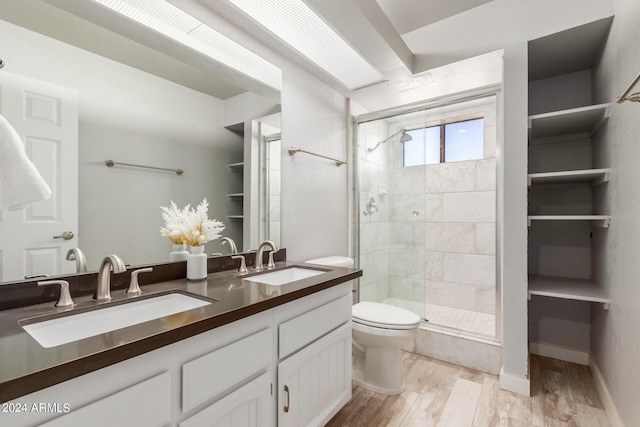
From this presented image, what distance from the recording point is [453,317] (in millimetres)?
2990

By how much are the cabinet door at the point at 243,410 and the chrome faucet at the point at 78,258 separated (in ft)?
2.51

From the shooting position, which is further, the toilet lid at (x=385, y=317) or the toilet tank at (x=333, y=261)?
the toilet tank at (x=333, y=261)

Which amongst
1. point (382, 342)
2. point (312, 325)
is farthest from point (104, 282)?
point (382, 342)

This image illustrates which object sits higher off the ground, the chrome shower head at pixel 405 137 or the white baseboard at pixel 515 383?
the chrome shower head at pixel 405 137

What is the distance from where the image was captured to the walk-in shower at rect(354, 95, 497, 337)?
2701 mm

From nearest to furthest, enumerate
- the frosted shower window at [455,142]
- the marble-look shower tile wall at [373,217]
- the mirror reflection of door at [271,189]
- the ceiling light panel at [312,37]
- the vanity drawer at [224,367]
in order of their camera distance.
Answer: the vanity drawer at [224,367] < the ceiling light panel at [312,37] < the mirror reflection of door at [271,189] < the marble-look shower tile wall at [373,217] < the frosted shower window at [455,142]

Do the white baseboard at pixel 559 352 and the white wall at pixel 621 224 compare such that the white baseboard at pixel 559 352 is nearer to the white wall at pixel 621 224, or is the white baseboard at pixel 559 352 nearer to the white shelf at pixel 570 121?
the white wall at pixel 621 224

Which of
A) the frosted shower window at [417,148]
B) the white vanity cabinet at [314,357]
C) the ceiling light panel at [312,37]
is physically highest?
the ceiling light panel at [312,37]

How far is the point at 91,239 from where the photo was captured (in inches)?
50.0

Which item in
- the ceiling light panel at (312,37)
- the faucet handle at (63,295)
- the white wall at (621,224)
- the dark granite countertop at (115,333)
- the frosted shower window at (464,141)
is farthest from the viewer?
the frosted shower window at (464,141)

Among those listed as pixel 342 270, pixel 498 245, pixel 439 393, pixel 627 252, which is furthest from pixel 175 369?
pixel 498 245

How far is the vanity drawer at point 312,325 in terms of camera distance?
129 cm

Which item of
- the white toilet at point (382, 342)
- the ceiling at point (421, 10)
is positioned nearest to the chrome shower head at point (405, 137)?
the ceiling at point (421, 10)

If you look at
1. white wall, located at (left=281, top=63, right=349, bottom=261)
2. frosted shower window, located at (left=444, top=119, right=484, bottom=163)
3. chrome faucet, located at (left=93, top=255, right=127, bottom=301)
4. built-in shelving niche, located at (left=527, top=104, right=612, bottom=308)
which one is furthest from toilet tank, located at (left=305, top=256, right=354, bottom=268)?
frosted shower window, located at (left=444, top=119, right=484, bottom=163)
